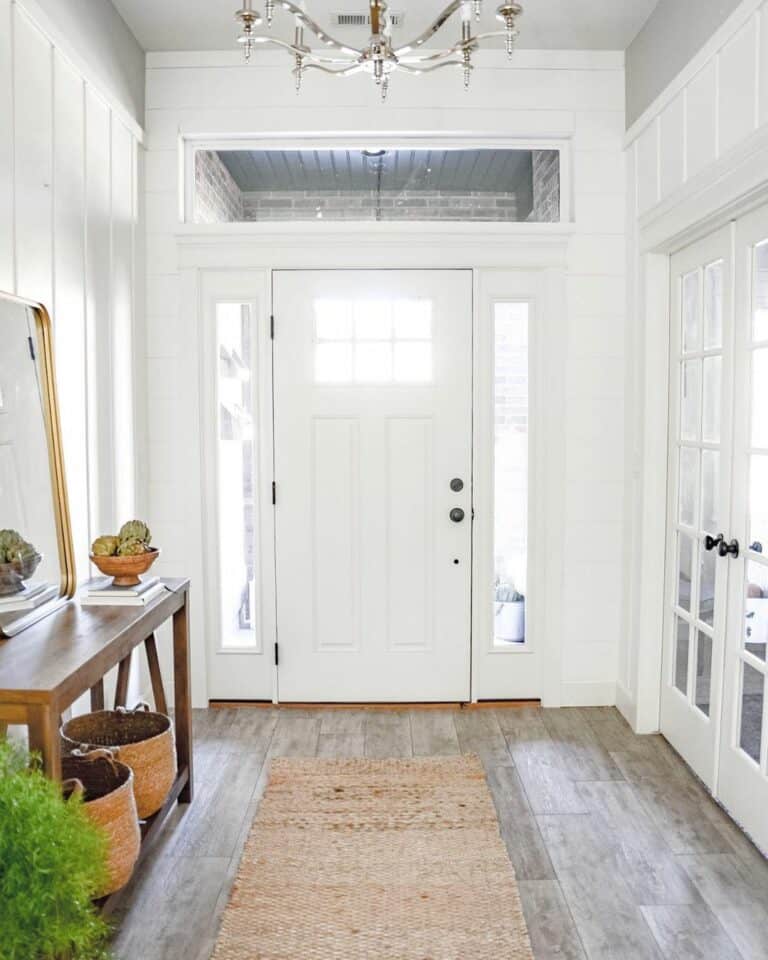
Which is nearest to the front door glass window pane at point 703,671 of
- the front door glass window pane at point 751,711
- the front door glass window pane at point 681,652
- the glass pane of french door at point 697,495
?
the glass pane of french door at point 697,495

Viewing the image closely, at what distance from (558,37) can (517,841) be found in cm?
320

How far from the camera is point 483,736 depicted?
352cm

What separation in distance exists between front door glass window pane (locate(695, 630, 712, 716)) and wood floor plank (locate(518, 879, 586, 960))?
1018mm

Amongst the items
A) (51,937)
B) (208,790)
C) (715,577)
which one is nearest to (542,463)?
Answer: (715,577)

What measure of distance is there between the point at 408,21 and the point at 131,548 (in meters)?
2.41

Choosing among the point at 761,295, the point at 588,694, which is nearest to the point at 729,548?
the point at 761,295

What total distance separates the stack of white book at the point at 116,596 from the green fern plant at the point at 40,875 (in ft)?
3.90

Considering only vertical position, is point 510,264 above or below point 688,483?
above

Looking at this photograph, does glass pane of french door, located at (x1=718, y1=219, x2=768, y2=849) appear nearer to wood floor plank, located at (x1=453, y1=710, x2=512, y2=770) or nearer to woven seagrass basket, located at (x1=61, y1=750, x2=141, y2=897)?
wood floor plank, located at (x1=453, y1=710, x2=512, y2=770)

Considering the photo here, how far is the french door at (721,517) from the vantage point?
8.65ft

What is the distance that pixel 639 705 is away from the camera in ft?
11.6

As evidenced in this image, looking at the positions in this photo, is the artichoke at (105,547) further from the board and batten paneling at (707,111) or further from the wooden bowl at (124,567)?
the board and batten paneling at (707,111)

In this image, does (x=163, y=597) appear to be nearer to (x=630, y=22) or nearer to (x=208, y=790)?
(x=208, y=790)

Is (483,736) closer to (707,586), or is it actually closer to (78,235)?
(707,586)
